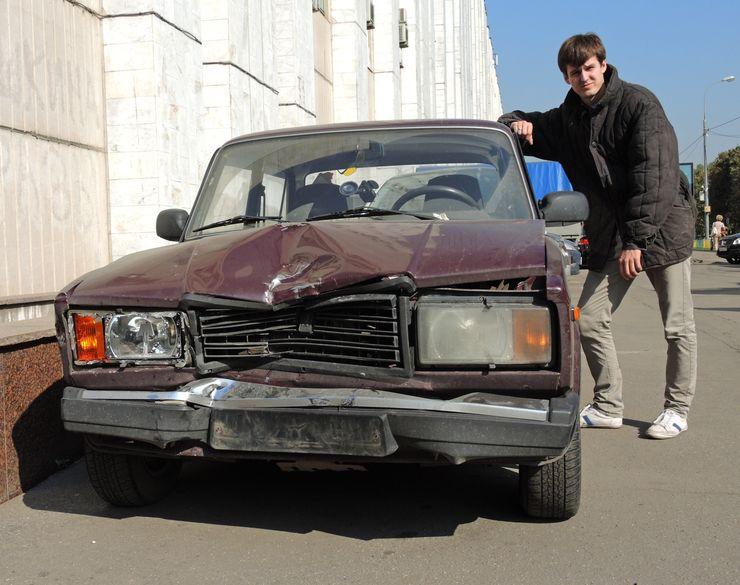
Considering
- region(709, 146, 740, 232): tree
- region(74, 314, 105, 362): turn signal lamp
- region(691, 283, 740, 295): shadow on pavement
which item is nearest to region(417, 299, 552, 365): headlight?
region(74, 314, 105, 362): turn signal lamp

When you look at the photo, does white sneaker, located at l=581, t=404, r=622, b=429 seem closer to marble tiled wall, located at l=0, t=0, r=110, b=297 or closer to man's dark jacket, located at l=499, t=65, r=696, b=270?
→ man's dark jacket, located at l=499, t=65, r=696, b=270

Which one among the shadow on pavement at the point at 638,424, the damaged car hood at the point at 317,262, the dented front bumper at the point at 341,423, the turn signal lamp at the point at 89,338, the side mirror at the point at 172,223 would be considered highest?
the side mirror at the point at 172,223

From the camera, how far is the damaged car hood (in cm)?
321

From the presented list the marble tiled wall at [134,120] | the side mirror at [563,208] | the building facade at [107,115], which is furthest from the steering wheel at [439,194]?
the marble tiled wall at [134,120]

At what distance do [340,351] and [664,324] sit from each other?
263cm

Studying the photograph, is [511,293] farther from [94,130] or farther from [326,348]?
[94,130]

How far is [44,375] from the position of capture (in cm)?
460

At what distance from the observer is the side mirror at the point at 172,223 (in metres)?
4.77

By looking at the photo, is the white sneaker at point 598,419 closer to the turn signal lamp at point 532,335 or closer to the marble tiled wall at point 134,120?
the turn signal lamp at point 532,335

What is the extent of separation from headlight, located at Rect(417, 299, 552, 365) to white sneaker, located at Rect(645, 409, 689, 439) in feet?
7.49

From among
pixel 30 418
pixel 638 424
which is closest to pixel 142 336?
→ pixel 30 418

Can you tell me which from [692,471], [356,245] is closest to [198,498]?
[356,245]

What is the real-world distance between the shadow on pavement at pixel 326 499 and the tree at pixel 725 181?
79.1 m

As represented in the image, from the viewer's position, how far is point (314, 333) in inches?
130
